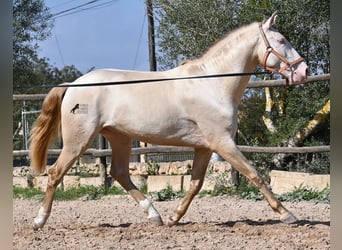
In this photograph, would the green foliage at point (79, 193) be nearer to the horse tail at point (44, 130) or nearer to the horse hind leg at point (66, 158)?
the horse tail at point (44, 130)

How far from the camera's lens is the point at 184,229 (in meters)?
4.76

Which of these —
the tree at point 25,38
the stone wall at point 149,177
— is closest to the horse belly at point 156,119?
the stone wall at point 149,177

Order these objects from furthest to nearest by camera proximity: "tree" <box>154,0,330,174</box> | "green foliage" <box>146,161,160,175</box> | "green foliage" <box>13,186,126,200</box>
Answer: "green foliage" <box>146,161,160,175</box>, "tree" <box>154,0,330,174</box>, "green foliage" <box>13,186,126,200</box>

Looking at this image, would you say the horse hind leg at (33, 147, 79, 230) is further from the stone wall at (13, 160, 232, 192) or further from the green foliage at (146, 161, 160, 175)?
the green foliage at (146, 161, 160, 175)

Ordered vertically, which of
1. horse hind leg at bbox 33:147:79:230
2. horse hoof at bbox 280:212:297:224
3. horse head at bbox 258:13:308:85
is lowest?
horse hoof at bbox 280:212:297:224

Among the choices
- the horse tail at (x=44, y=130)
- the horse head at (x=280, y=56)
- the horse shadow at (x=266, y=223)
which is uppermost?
the horse head at (x=280, y=56)

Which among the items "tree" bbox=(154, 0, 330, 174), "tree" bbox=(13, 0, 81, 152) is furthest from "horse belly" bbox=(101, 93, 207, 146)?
"tree" bbox=(13, 0, 81, 152)

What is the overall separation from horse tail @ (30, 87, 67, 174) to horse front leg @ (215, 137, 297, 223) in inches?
63.6

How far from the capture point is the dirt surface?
13.5ft

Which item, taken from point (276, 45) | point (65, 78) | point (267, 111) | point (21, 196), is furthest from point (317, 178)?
point (65, 78)

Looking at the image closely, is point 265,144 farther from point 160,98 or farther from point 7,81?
point 7,81

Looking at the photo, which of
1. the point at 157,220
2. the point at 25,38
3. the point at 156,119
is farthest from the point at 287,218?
the point at 25,38

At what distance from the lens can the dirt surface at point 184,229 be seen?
13.5 ft

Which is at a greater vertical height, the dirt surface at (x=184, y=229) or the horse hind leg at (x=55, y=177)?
the horse hind leg at (x=55, y=177)
